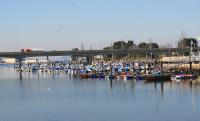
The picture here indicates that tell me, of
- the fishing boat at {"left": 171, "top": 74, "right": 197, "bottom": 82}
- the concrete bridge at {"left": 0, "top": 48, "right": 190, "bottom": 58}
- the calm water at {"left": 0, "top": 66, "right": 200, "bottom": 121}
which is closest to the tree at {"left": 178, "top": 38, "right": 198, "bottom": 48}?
the concrete bridge at {"left": 0, "top": 48, "right": 190, "bottom": 58}

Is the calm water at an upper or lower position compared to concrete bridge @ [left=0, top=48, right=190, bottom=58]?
lower

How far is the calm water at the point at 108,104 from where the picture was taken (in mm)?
57250

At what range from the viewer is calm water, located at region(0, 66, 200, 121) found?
2254 inches

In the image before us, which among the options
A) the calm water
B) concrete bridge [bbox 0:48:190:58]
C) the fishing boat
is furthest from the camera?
concrete bridge [bbox 0:48:190:58]

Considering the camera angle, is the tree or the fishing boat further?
the tree

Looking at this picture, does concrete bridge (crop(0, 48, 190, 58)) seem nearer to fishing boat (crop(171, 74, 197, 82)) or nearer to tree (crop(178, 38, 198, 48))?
tree (crop(178, 38, 198, 48))

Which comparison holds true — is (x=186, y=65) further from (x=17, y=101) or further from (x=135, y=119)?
(x=135, y=119)

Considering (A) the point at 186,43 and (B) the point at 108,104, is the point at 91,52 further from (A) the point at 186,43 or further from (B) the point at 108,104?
(B) the point at 108,104

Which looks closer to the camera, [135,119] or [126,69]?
[135,119]

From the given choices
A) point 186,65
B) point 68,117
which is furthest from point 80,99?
point 186,65

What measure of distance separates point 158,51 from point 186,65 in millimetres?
30078

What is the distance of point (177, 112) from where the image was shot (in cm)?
5916

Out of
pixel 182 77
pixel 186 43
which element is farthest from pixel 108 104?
pixel 186 43

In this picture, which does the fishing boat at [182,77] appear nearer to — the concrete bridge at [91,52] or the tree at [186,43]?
the concrete bridge at [91,52]
